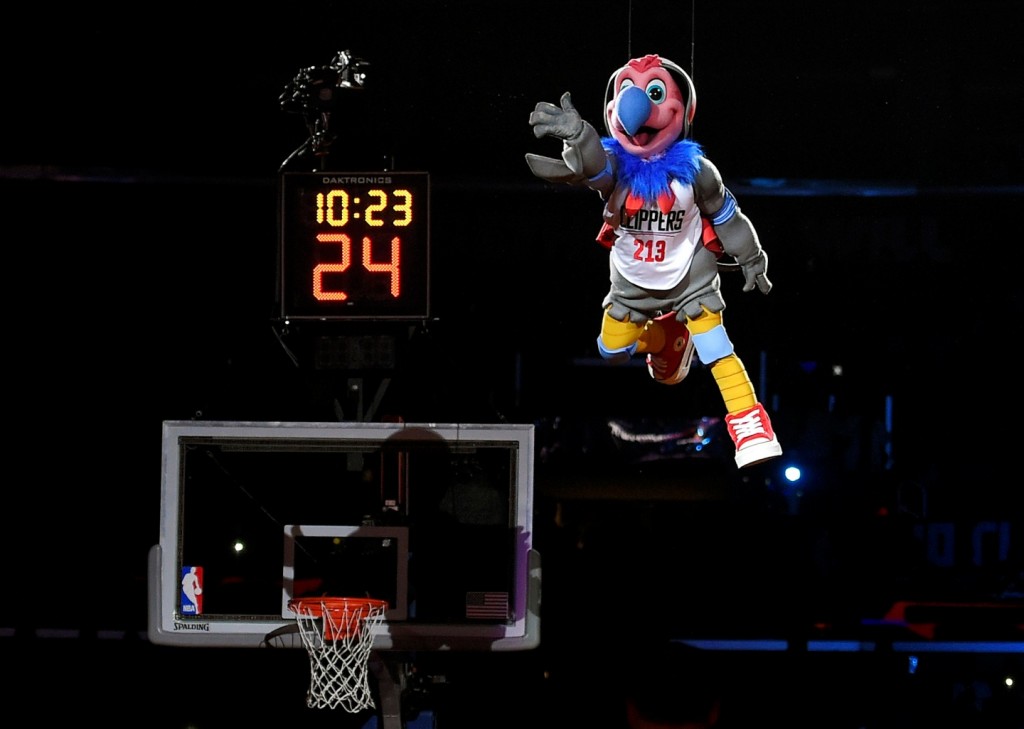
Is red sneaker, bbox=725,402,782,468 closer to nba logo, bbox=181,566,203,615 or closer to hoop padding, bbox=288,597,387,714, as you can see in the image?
hoop padding, bbox=288,597,387,714

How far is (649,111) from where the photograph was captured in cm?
298

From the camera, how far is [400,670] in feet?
18.4

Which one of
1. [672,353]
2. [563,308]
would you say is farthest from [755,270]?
[563,308]

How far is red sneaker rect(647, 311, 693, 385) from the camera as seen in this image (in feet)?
10.6

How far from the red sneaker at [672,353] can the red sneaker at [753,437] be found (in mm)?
218

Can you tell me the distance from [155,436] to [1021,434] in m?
4.79

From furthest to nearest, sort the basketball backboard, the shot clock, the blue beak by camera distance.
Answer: the basketball backboard, the shot clock, the blue beak

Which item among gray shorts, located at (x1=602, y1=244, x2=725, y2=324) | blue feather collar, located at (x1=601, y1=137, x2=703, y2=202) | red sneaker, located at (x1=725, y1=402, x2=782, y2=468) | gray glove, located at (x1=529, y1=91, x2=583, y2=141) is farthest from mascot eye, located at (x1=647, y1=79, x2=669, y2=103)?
red sneaker, located at (x1=725, y1=402, x2=782, y2=468)

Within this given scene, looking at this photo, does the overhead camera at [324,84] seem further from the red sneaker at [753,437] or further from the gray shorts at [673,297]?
the red sneaker at [753,437]

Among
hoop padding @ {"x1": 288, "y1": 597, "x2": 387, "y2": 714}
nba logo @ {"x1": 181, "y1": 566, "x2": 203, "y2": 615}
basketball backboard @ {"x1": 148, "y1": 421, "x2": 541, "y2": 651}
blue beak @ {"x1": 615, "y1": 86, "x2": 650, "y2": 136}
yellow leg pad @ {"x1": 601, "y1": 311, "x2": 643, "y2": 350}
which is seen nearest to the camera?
blue beak @ {"x1": 615, "y1": 86, "x2": 650, "y2": 136}

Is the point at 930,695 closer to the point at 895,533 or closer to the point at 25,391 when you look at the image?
the point at 895,533

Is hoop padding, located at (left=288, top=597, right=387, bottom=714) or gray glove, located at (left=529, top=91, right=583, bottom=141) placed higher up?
gray glove, located at (left=529, top=91, right=583, bottom=141)

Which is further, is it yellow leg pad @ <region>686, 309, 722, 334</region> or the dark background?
the dark background

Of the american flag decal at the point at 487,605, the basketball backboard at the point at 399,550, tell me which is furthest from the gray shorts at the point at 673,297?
the american flag decal at the point at 487,605
